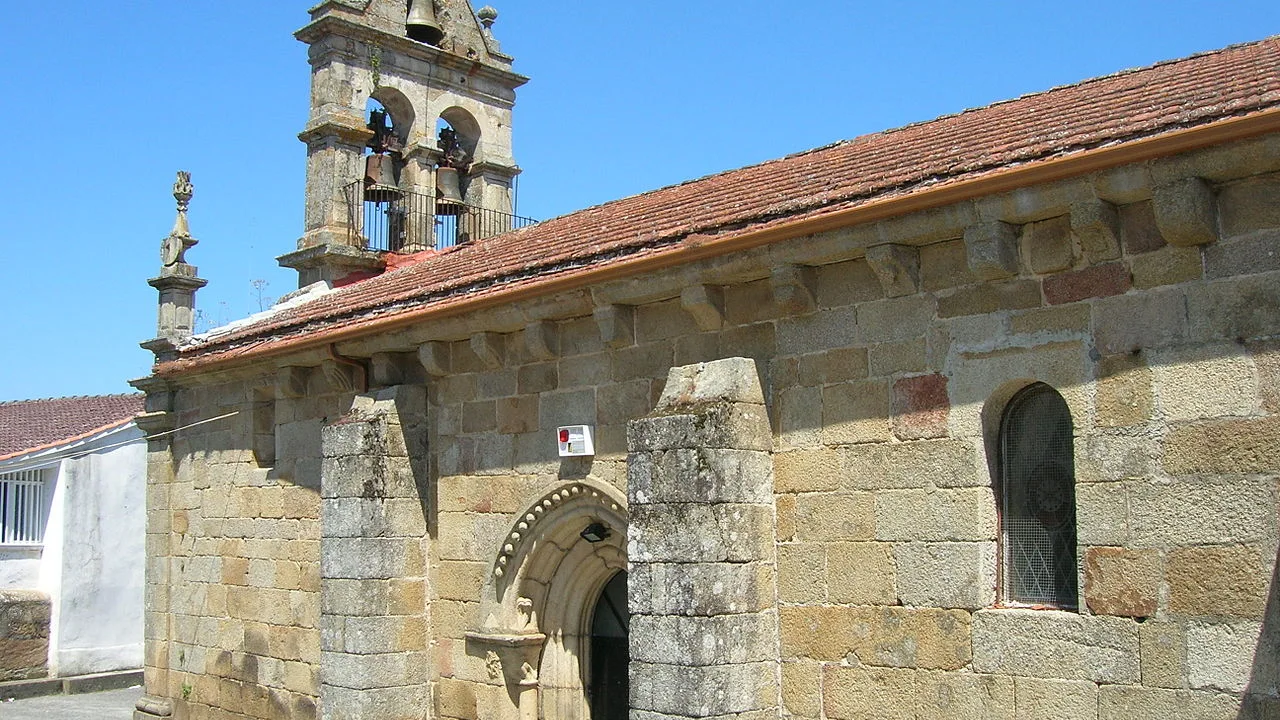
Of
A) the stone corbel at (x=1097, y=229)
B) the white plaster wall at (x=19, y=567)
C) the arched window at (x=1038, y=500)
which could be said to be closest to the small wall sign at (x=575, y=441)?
the arched window at (x=1038, y=500)

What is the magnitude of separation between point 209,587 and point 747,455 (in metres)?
6.75

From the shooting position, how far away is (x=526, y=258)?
9.57m

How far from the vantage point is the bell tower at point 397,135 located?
48.0 ft

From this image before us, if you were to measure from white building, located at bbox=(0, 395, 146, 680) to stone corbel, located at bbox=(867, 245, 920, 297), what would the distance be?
1608 cm

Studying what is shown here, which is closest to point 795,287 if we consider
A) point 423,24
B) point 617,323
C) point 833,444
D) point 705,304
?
point 705,304

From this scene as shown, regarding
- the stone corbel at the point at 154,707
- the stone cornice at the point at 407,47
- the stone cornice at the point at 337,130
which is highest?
the stone cornice at the point at 407,47

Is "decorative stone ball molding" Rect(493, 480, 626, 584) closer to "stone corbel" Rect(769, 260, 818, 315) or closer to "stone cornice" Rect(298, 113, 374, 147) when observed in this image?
"stone corbel" Rect(769, 260, 818, 315)

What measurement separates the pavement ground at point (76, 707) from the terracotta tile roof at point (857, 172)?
7080 millimetres

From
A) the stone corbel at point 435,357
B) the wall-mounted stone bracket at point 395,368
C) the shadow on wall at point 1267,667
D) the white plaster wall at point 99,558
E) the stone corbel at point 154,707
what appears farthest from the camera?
the white plaster wall at point 99,558

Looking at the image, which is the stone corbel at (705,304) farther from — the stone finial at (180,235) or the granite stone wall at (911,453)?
the stone finial at (180,235)

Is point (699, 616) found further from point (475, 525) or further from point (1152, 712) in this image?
point (475, 525)

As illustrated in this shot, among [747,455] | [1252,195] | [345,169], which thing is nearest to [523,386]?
[747,455]

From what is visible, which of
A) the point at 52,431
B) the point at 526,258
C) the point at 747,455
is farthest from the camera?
the point at 52,431

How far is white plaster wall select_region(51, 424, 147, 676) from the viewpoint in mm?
19641
